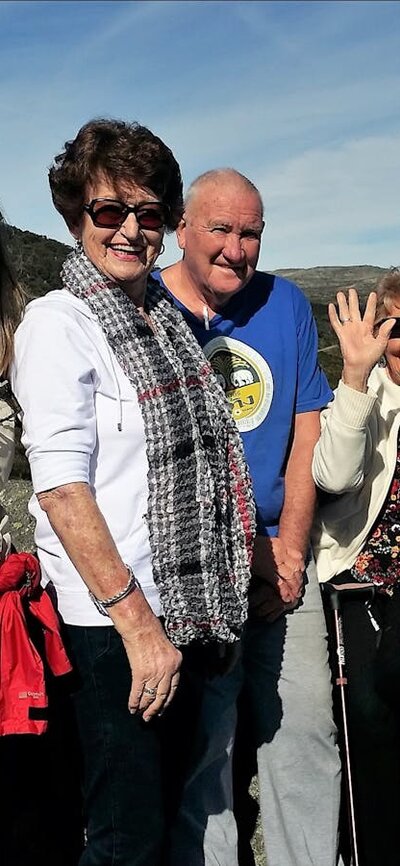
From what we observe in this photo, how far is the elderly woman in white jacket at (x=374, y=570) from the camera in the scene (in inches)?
142

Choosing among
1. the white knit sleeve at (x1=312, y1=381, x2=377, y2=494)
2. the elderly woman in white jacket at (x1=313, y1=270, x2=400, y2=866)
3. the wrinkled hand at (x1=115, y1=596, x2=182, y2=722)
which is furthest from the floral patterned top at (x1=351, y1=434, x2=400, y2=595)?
the wrinkled hand at (x1=115, y1=596, x2=182, y2=722)

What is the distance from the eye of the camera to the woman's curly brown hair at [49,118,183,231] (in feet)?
8.87

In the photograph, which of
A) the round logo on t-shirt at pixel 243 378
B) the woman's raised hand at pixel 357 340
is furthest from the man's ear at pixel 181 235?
the woman's raised hand at pixel 357 340

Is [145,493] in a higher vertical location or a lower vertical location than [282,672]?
higher

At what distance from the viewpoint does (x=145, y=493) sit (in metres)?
2.66

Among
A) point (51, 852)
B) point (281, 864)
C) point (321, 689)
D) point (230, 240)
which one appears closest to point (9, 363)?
point (230, 240)

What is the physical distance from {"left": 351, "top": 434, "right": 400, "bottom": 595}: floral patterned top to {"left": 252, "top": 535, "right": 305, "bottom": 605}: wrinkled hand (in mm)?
335

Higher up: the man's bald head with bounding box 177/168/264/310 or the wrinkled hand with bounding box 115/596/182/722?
the man's bald head with bounding box 177/168/264/310

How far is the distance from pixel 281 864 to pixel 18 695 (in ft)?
5.02

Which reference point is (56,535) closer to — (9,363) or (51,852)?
(9,363)

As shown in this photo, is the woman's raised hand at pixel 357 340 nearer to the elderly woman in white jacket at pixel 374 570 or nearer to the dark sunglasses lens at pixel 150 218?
the elderly woman in white jacket at pixel 374 570

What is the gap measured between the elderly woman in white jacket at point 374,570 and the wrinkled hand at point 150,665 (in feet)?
3.55

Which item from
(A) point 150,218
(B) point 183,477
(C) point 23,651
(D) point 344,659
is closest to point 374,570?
(D) point 344,659

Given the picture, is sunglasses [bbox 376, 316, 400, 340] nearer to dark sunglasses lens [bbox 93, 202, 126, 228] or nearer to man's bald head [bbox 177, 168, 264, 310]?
man's bald head [bbox 177, 168, 264, 310]
